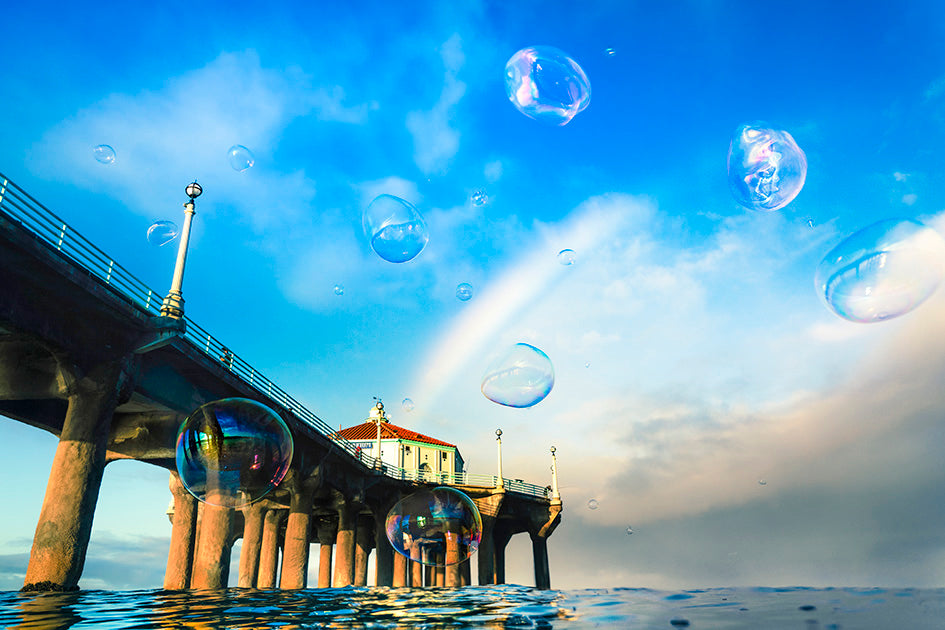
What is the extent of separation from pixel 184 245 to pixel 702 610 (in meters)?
17.1

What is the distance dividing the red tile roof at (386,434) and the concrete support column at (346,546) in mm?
23877

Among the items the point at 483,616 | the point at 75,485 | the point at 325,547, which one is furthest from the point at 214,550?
the point at 325,547

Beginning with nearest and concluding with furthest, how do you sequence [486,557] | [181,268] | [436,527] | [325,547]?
1. [436,527]
2. [181,268]
3. [486,557]
4. [325,547]

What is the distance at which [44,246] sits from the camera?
13.1m

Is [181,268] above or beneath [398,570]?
above

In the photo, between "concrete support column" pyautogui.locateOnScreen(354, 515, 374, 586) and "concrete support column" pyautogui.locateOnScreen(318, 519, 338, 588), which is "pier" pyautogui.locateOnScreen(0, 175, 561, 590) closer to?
"concrete support column" pyautogui.locateOnScreen(318, 519, 338, 588)

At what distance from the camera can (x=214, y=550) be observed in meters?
22.4

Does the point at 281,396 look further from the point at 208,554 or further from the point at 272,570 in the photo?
the point at 272,570

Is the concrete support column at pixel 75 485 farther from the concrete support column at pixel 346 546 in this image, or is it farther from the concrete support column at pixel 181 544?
the concrete support column at pixel 346 546

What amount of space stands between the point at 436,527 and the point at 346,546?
25.1 meters

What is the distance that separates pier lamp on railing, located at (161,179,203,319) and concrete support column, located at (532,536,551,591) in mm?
39148

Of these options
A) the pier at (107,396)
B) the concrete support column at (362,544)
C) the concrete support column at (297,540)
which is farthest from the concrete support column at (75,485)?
the concrete support column at (362,544)

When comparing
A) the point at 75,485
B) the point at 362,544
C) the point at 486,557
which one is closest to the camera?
the point at 75,485

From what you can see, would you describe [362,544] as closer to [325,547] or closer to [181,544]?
[325,547]
